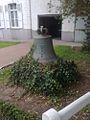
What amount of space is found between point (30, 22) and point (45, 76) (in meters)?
11.5

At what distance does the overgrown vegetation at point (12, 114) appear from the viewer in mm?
4786

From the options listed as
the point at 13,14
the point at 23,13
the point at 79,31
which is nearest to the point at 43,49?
the point at 79,31

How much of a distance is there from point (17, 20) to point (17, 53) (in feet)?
20.2

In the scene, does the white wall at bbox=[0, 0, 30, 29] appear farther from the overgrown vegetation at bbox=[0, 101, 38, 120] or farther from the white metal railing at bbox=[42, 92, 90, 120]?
the white metal railing at bbox=[42, 92, 90, 120]

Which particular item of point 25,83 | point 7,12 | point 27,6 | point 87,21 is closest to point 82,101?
point 25,83

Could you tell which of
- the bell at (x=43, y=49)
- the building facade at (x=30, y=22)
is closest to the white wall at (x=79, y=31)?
the building facade at (x=30, y=22)

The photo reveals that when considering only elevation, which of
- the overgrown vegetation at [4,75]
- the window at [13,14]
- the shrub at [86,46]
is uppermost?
the window at [13,14]

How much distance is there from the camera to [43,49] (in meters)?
6.30

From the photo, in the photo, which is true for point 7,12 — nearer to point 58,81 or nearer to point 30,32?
point 30,32

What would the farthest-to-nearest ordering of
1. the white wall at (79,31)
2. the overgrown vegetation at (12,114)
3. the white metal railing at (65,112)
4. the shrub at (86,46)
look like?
the white wall at (79,31)
the shrub at (86,46)
the overgrown vegetation at (12,114)
the white metal railing at (65,112)

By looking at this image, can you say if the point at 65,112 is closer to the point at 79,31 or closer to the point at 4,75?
the point at 4,75

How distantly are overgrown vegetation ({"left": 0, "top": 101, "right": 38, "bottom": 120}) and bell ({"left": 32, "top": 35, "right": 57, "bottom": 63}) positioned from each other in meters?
1.69

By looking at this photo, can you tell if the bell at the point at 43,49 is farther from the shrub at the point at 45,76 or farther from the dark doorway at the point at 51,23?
the dark doorway at the point at 51,23

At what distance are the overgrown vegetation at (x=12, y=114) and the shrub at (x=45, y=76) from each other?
2.86ft
